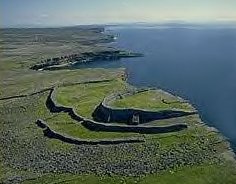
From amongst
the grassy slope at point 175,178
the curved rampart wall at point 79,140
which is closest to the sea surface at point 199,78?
the grassy slope at point 175,178

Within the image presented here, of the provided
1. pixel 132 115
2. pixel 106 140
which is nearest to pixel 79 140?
pixel 106 140

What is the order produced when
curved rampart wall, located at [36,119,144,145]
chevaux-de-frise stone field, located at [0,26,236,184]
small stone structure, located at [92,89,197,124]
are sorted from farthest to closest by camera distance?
small stone structure, located at [92,89,197,124], curved rampart wall, located at [36,119,144,145], chevaux-de-frise stone field, located at [0,26,236,184]

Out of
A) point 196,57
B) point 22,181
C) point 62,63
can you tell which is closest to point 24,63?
point 62,63

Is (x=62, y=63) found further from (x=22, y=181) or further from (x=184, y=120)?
(x=22, y=181)

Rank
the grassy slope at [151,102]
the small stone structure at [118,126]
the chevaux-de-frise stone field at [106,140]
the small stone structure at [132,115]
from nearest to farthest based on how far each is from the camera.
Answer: the chevaux-de-frise stone field at [106,140] < the small stone structure at [118,126] < the small stone structure at [132,115] < the grassy slope at [151,102]

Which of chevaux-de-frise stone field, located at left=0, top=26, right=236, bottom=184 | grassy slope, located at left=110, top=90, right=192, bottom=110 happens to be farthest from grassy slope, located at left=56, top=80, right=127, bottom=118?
grassy slope, located at left=110, top=90, right=192, bottom=110

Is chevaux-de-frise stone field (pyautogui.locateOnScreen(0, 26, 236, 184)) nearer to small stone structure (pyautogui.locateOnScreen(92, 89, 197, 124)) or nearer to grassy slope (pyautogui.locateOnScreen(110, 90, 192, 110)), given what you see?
small stone structure (pyautogui.locateOnScreen(92, 89, 197, 124))

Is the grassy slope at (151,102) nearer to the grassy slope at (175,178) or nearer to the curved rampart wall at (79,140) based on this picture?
the curved rampart wall at (79,140)

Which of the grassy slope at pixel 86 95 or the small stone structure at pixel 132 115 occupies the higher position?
the small stone structure at pixel 132 115
